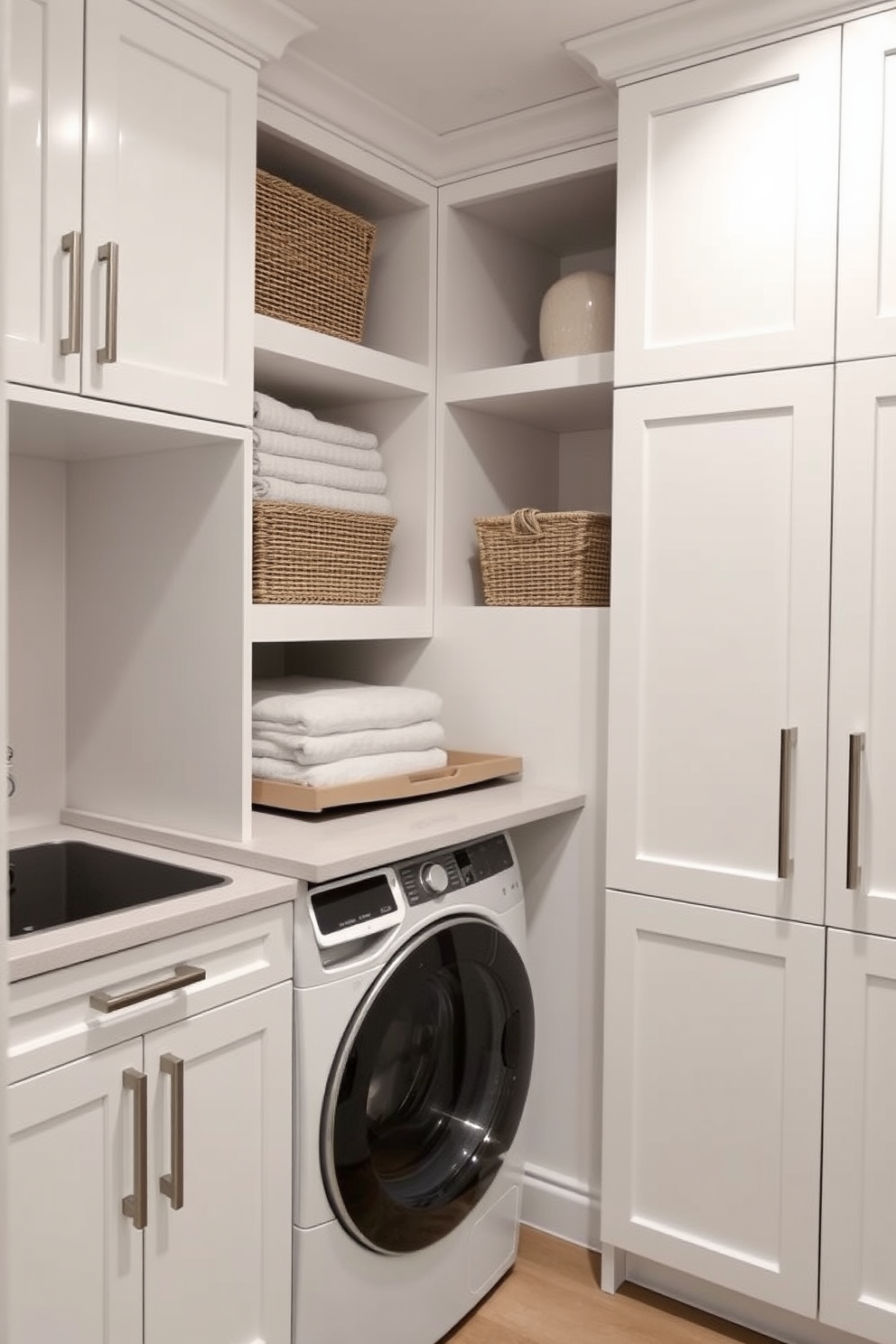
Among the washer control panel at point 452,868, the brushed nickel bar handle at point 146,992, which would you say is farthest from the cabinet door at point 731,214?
the brushed nickel bar handle at point 146,992

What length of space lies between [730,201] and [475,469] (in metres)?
0.88

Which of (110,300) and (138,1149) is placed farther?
(110,300)

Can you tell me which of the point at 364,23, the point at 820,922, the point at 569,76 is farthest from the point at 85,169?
the point at 820,922

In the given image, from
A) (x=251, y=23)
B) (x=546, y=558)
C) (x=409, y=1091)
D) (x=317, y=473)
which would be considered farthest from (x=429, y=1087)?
(x=251, y=23)

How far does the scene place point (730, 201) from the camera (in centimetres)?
194

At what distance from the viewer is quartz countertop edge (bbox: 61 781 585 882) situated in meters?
1.77

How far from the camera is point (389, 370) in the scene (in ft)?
7.79

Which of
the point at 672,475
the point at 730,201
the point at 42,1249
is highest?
the point at 730,201

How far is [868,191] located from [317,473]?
1130 mm

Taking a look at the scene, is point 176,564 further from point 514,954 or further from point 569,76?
point 569,76

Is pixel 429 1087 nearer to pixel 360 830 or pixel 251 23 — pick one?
pixel 360 830

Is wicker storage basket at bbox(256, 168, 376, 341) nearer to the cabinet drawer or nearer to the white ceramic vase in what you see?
the white ceramic vase

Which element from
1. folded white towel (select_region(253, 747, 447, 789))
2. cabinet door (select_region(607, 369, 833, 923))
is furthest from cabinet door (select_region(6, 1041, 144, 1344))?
cabinet door (select_region(607, 369, 833, 923))

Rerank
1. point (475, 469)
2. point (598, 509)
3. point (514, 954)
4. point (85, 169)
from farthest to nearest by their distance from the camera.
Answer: point (598, 509)
point (475, 469)
point (514, 954)
point (85, 169)
